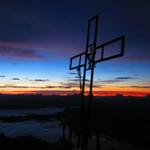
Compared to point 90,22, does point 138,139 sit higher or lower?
lower

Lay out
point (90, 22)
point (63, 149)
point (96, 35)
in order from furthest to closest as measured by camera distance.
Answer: point (63, 149), point (90, 22), point (96, 35)

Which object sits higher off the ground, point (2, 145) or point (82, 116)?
point (82, 116)

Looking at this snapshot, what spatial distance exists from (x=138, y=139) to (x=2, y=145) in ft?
74.6

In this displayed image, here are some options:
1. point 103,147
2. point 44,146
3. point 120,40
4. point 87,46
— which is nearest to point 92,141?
point 103,147

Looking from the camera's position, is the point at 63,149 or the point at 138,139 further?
the point at 138,139

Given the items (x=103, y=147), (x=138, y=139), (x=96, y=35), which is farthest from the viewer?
(x=138, y=139)

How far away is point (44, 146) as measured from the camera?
75.9ft

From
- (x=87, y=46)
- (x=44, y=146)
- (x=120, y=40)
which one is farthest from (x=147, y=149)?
(x=120, y=40)

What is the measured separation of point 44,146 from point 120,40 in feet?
45.3

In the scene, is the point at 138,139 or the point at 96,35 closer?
the point at 96,35

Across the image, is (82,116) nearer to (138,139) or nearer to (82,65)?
(82,65)

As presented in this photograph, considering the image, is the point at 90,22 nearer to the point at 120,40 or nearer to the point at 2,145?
the point at 120,40

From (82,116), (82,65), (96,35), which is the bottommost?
(82,116)

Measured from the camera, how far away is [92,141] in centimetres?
2809
